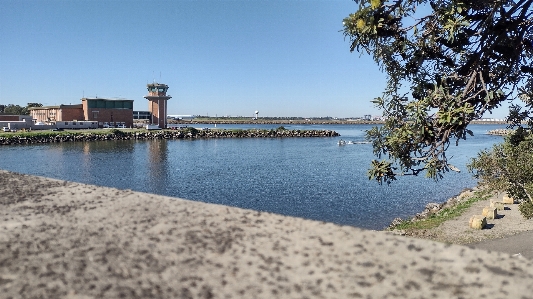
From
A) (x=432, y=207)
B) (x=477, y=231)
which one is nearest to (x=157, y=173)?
(x=432, y=207)

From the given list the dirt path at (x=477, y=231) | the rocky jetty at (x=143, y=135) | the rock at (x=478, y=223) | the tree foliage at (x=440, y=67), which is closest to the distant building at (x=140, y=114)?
the rocky jetty at (x=143, y=135)

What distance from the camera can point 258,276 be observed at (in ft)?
5.65

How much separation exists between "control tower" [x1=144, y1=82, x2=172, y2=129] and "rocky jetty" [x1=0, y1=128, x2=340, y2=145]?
6.56m

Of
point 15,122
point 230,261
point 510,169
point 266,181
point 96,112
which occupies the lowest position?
point 266,181

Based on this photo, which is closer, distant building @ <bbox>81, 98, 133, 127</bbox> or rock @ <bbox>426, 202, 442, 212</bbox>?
rock @ <bbox>426, 202, 442, 212</bbox>

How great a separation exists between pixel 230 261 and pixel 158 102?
364ft

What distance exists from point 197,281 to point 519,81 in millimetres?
8179

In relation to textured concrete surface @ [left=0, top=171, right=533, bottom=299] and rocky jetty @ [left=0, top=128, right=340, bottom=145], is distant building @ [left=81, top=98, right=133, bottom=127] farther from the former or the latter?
textured concrete surface @ [left=0, top=171, right=533, bottom=299]

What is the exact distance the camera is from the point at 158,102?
108312 mm

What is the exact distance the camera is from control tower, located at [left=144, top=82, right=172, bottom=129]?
106 m

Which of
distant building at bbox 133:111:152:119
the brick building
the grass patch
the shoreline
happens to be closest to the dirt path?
the shoreline

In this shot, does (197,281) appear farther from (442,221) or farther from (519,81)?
(442,221)

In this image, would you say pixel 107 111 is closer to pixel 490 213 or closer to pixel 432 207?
pixel 432 207

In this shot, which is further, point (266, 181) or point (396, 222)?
point (266, 181)
